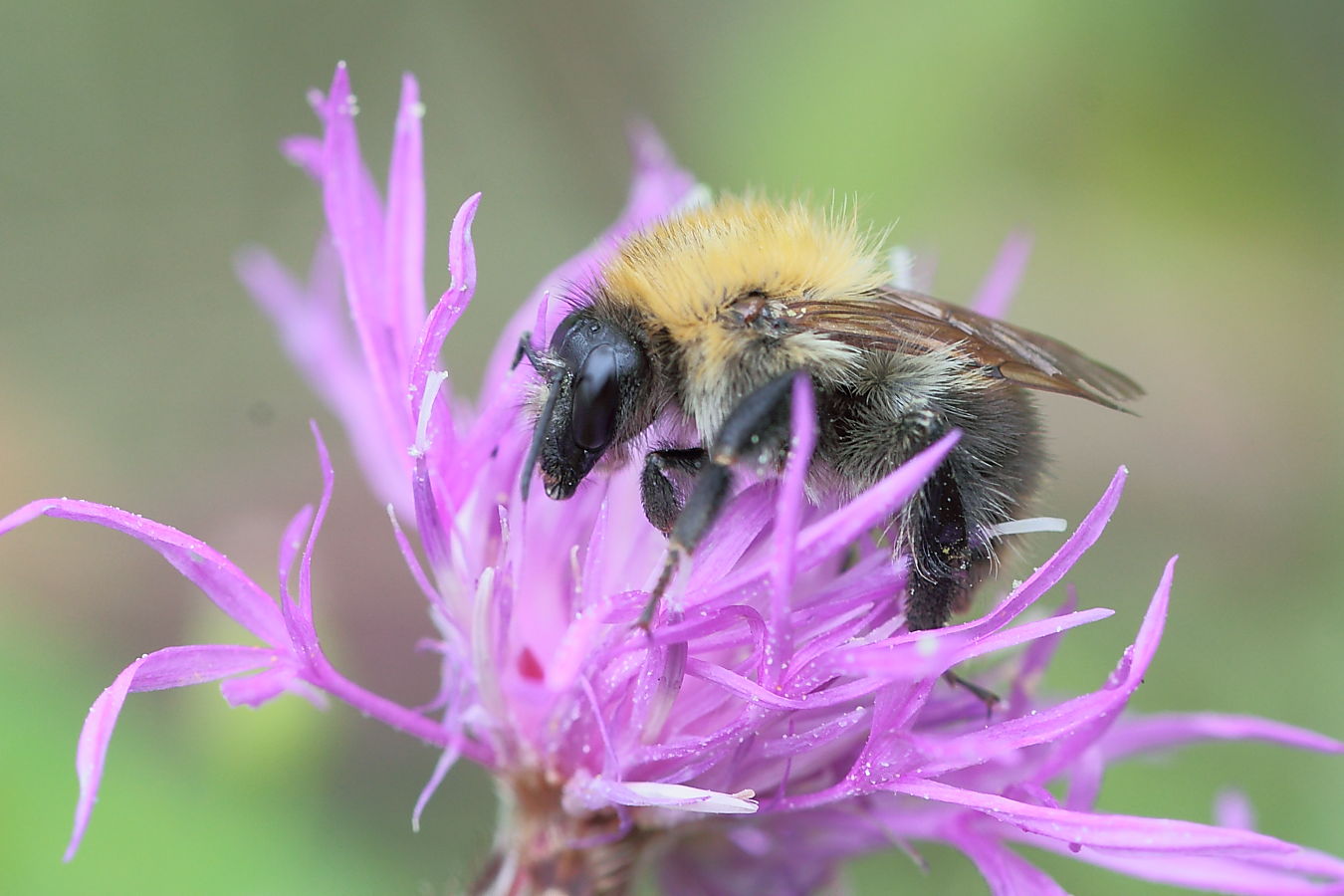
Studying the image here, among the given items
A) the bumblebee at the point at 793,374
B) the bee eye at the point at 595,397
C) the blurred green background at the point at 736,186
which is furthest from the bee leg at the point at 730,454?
the blurred green background at the point at 736,186

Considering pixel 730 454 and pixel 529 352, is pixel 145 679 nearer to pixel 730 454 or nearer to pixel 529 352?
pixel 529 352

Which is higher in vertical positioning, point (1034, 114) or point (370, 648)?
point (1034, 114)

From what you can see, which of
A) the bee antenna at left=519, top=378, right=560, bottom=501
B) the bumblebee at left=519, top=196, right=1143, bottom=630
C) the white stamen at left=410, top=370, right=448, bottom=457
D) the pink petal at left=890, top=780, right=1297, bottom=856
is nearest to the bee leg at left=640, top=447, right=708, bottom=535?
the bumblebee at left=519, top=196, right=1143, bottom=630

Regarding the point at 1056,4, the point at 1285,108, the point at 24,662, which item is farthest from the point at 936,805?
the point at 1285,108

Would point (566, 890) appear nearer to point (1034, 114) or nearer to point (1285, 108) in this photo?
point (1034, 114)

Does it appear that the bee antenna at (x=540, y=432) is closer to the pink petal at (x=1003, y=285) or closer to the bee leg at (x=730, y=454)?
the bee leg at (x=730, y=454)

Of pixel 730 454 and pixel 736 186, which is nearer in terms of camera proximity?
pixel 730 454

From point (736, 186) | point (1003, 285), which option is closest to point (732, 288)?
point (1003, 285)
